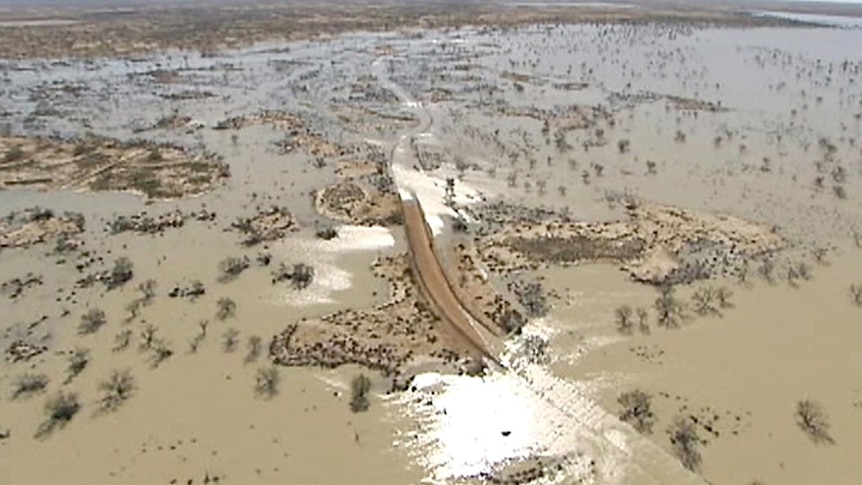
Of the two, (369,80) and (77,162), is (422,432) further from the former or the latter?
(369,80)

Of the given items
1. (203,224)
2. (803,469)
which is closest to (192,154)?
(203,224)

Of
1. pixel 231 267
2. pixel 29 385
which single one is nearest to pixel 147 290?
pixel 231 267

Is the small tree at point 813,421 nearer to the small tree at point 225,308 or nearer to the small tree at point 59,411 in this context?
the small tree at point 225,308

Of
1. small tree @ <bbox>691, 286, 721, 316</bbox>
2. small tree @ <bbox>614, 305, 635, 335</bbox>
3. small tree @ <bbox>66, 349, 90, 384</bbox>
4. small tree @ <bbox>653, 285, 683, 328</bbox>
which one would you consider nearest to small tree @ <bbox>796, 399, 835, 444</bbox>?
small tree @ <bbox>653, 285, 683, 328</bbox>

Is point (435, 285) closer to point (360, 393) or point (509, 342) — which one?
point (509, 342)

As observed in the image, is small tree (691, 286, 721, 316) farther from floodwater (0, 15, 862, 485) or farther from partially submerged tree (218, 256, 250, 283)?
partially submerged tree (218, 256, 250, 283)

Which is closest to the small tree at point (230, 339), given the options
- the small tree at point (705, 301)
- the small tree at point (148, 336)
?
the small tree at point (148, 336)
